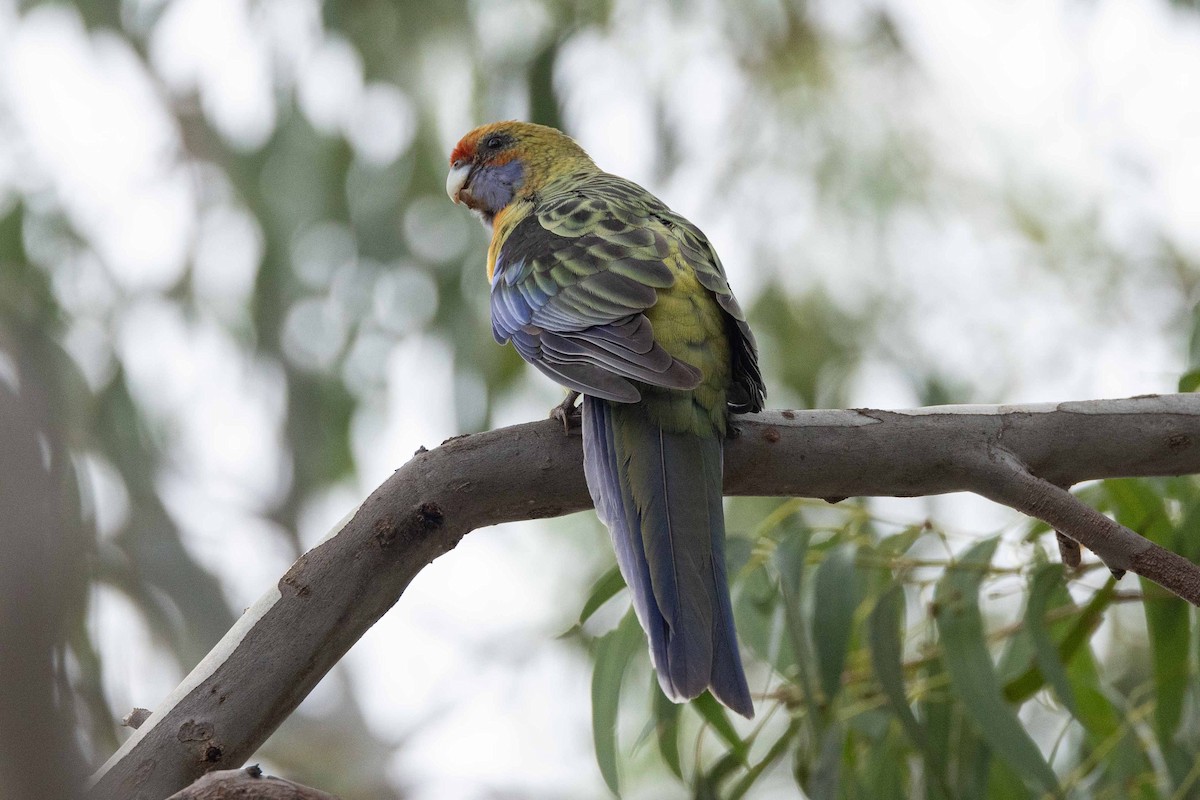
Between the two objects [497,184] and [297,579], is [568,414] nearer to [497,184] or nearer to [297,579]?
[297,579]

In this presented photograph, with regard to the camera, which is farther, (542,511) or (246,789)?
(542,511)

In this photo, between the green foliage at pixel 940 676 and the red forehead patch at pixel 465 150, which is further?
the red forehead patch at pixel 465 150

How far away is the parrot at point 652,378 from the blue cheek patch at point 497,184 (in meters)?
0.68

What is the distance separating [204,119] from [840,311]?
3.50 m

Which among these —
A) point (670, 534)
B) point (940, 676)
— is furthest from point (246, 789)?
point (940, 676)

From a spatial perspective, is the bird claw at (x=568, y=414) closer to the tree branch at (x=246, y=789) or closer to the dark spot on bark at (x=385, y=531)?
the dark spot on bark at (x=385, y=531)

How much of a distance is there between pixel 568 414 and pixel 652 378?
7.1 inches

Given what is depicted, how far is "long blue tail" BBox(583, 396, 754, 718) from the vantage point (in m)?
1.97

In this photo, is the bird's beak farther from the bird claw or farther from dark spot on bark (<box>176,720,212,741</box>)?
dark spot on bark (<box>176,720,212,741</box>)

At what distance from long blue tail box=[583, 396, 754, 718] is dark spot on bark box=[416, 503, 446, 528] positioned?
295 millimetres

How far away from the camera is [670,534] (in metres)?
2.08

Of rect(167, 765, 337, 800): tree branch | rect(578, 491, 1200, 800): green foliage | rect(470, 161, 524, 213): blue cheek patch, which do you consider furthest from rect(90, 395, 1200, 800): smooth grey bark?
rect(470, 161, 524, 213): blue cheek patch

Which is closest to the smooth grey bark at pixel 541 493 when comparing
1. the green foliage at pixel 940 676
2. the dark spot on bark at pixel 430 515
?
the dark spot on bark at pixel 430 515

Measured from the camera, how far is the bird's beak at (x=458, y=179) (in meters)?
3.81
